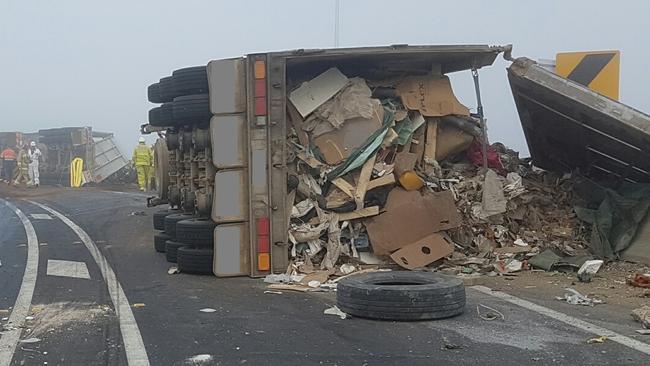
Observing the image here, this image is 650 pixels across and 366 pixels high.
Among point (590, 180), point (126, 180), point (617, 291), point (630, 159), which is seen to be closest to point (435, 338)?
point (617, 291)

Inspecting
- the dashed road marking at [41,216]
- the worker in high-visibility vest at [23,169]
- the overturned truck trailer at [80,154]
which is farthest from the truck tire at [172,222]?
the overturned truck trailer at [80,154]

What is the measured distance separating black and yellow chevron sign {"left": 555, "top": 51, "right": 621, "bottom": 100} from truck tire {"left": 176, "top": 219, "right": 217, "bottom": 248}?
4.56 metres

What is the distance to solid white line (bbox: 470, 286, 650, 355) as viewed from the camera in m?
4.64

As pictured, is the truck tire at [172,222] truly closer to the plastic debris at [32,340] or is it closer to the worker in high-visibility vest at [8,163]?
the plastic debris at [32,340]

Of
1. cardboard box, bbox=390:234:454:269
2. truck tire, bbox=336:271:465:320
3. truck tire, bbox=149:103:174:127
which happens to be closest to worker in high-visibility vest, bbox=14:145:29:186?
truck tire, bbox=149:103:174:127

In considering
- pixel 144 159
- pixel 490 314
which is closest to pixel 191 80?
pixel 490 314

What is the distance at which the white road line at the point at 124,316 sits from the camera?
4.41 meters

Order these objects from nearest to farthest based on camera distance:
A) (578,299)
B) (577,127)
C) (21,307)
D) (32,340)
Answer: (32,340) < (21,307) < (578,299) < (577,127)

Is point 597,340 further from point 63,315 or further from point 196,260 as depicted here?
point 196,260

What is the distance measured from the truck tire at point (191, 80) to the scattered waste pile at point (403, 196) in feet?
3.61

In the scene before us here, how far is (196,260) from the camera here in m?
7.82

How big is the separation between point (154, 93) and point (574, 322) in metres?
6.85

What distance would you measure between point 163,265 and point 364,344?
4545mm

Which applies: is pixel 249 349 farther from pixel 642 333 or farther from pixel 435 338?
pixel 642 333
